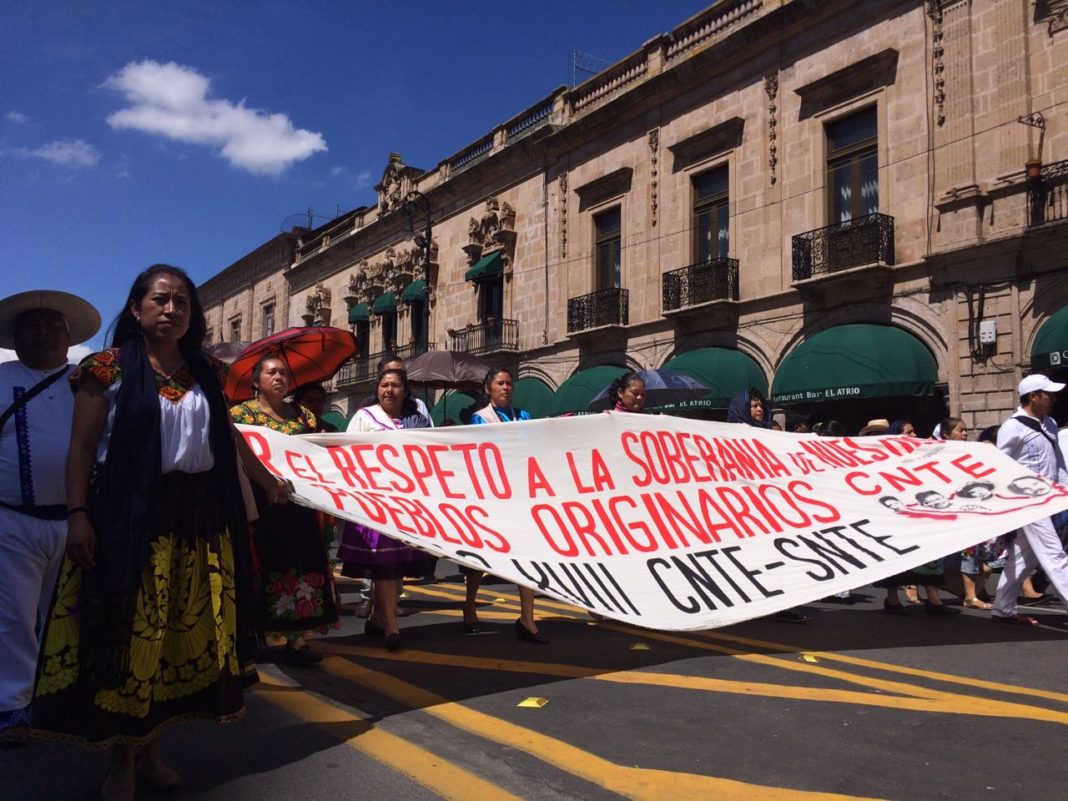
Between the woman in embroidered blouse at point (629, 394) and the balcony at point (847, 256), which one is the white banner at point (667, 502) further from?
the balcony at point (847, 256)

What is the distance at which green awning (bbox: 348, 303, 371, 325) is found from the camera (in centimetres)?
3297

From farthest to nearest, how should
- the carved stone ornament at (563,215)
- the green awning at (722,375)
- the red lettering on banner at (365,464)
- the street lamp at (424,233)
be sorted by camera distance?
the street lamp at (424,233) < the carved stone ornament at (563,215) < the green awning at (722,375) < the red lettering on banner at (365,464)

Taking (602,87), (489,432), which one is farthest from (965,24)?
(489,432)

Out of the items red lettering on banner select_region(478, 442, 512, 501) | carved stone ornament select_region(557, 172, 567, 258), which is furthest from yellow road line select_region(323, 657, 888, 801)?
carved stone ornament select_region(557, 172, 567, 258)

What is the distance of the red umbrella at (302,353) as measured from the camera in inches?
213

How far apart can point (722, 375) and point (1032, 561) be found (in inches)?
439

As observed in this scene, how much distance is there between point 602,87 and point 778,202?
7.24 m

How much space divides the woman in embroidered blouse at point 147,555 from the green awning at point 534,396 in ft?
62.5

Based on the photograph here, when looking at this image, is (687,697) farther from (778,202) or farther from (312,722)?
(778,202)

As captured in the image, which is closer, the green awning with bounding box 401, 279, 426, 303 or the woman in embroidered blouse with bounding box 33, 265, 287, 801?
the woman in embroidered blouse with bounding box 33, 265, 287, 801

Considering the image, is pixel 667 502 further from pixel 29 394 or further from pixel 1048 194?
pixel 1048 194

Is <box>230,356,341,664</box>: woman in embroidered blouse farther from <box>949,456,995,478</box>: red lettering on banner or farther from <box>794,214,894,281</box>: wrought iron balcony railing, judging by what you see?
<box>794,214,894,281</box>: wrought iron balcony railing

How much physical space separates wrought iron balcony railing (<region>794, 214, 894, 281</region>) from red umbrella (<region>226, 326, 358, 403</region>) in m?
11.9

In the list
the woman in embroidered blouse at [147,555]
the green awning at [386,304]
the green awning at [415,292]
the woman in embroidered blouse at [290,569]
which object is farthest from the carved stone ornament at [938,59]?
the green awning at [386,304]
